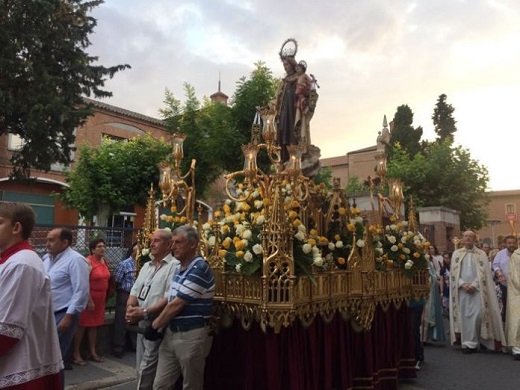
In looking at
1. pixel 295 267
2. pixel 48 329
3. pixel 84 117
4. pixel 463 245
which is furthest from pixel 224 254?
pixel 84 117

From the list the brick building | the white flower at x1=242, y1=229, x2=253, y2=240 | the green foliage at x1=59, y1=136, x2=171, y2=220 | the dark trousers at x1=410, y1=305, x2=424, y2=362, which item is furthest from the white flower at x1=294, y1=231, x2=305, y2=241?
the brick building

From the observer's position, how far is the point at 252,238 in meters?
4.30

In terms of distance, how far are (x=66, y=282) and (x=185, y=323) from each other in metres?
1.71

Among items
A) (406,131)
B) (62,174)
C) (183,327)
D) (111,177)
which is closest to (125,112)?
(62,174)

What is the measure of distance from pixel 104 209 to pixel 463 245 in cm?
1244

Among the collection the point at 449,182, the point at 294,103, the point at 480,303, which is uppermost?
the point at 449,182

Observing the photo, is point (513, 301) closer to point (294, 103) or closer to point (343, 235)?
point (343, 235)

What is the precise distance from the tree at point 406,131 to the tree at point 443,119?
5012 mm

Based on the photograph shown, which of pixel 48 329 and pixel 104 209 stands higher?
pixel 104 209

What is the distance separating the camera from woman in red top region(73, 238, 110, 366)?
672 centimetres

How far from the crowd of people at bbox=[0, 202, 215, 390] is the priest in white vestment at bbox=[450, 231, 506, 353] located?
5.40 metres

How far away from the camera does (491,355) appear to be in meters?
7.73

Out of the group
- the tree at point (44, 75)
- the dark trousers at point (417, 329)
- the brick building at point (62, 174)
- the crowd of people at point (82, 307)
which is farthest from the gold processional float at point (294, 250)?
the brick building at point (62, 174)

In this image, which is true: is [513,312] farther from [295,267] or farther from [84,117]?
[84,117]
